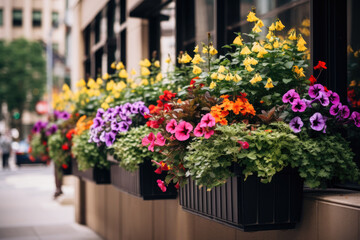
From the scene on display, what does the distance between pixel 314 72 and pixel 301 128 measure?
0.64m

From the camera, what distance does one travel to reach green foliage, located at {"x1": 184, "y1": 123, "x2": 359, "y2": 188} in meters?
2.95

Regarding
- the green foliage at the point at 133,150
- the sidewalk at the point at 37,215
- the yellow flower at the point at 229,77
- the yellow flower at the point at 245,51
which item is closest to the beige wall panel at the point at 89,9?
the sidewalk at the point at 37,215

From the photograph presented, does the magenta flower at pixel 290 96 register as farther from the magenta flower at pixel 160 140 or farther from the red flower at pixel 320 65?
the magenta flower at pixel 160 140

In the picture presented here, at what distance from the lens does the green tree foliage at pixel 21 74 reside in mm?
51719

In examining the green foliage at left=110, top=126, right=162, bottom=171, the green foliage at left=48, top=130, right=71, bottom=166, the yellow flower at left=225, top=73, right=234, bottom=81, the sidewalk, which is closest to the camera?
the yellow flower at left=225, top=73, right=234, bottom=81

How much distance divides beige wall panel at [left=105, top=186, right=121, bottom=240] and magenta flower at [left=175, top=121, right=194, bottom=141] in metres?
4.48

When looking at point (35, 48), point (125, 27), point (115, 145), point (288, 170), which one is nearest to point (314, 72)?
point (288, 170)

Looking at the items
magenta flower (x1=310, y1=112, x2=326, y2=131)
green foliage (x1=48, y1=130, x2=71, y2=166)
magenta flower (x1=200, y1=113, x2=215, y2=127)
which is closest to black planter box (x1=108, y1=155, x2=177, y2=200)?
magenta flower (x1=200, y1=113, x2=215, y2=127)

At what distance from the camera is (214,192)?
3.31 meters

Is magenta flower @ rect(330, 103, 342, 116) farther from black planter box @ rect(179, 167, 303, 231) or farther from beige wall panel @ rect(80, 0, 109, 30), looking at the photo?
beige wall panel @ rect(80, 0, 109, 30)

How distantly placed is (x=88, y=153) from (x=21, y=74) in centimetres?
4898

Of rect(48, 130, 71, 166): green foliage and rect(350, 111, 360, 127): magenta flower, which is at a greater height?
rect(350, 111, 360, 127): magenta flower

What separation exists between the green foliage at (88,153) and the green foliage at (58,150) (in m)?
2.05

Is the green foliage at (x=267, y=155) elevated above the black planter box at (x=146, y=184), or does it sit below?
above
